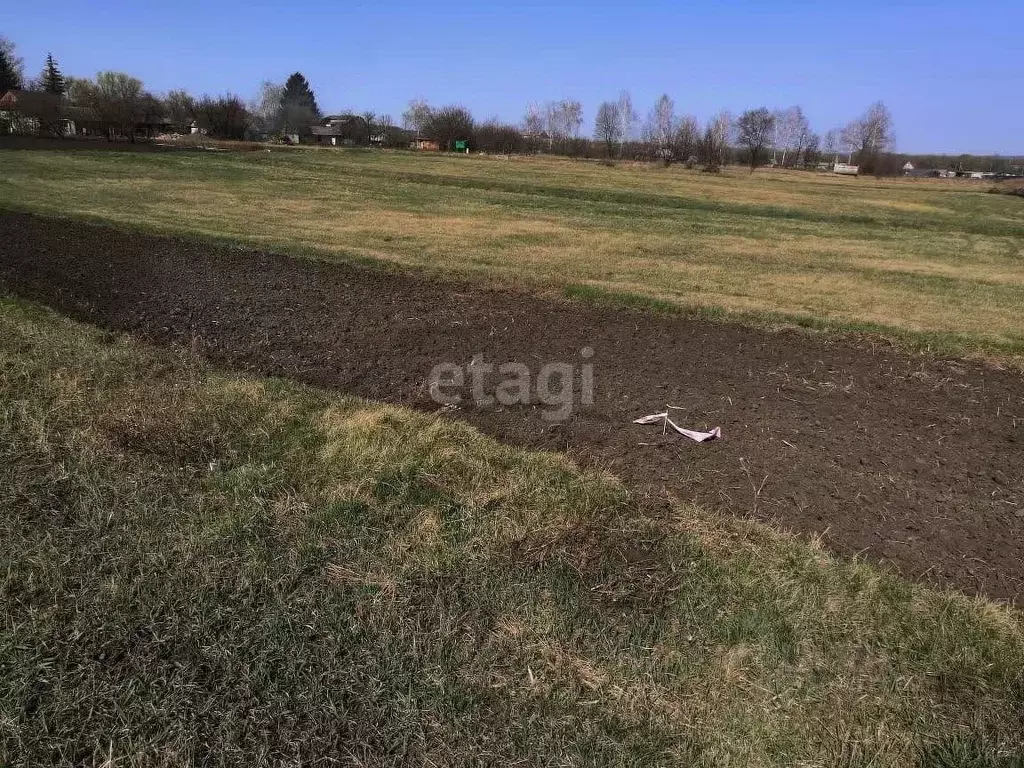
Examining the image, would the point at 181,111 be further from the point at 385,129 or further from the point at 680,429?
the point at 680,429

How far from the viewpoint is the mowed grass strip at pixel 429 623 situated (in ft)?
8.01

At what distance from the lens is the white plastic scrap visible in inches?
193

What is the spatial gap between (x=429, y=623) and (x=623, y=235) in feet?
46.9

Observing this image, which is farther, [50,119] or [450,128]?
[450,128]

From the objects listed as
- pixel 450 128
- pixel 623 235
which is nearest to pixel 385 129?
pixel 450 128

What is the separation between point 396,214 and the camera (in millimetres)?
17484

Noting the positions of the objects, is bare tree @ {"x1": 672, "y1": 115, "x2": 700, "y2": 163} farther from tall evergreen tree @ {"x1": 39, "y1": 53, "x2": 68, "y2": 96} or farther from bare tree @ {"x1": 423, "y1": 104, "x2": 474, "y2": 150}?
tall evergreen tree @ {"x1": 39, "y1": 53, "x2": 68, "y2": 96}

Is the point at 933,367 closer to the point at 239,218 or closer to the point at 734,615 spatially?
the point at 734,615

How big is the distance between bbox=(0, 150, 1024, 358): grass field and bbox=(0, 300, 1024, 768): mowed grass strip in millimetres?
5815

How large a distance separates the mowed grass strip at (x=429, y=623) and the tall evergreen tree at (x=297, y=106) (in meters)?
90.7

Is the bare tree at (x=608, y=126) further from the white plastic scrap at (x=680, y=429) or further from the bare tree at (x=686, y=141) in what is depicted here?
the white plastic scrap at (x=680, y=429)

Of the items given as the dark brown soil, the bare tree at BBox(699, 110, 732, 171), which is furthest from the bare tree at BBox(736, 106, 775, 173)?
the dark brown soil

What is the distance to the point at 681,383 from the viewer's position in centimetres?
605

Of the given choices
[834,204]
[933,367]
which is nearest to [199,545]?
[933,367]
